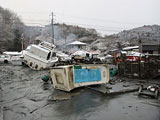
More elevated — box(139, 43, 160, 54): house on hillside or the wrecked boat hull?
box(139, 43, 160, 54): house on hillside

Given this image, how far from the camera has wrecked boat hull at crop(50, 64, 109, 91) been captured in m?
6.55

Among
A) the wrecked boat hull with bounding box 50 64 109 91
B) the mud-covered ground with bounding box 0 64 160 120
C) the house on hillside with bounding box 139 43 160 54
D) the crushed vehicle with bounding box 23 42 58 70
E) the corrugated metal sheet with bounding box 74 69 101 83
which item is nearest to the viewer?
the mud-covered ground with bounding box 0 64 160 120

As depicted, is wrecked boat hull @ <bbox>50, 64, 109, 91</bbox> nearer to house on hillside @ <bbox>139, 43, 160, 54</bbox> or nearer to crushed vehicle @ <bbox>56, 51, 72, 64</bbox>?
crushed vehicle @ <bbox>56, 51, 72, 64</bbox>

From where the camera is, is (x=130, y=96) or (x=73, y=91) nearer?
(x=130, y=96)

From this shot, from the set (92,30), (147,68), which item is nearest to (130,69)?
(147,68)

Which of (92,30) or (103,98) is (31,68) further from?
(92,30)

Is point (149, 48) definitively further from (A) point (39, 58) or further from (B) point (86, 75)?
(B) point (86, 75)

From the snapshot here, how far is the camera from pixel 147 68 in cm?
985

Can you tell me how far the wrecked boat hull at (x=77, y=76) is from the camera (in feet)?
21.5

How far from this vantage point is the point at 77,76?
6.64 meters

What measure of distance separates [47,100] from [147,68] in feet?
23.2

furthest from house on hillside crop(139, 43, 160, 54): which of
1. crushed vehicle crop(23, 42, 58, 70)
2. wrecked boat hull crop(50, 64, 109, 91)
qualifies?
wrecked boat hull crop(50, 64, 109, 91)

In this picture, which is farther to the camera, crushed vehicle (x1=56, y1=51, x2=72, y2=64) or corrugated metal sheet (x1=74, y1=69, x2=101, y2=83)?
crushed vehicle (x1=56, y1=51, x2=72, y2=64)

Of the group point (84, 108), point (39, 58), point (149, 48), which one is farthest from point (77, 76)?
point (149, 48)
